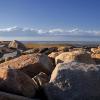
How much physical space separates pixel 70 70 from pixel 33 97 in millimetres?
1213

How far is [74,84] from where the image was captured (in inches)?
349

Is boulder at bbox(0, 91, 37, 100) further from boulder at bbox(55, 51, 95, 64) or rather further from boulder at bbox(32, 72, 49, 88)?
boulder at bbox(55, 51, 95, 64)

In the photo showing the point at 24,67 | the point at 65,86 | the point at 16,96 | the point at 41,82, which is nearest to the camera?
the point at 16,96

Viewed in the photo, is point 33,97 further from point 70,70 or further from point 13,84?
point 70,70

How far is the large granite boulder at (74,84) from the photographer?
8.74m

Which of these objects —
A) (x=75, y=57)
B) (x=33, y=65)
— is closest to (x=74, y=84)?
(x=33, y=65)

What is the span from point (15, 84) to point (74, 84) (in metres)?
1.52

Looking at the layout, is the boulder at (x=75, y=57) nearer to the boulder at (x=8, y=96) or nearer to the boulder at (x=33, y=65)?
the boulder at (x=33, y=65)

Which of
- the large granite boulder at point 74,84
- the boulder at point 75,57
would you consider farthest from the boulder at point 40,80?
the boulder at point 75,57

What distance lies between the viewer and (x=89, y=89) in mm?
8844

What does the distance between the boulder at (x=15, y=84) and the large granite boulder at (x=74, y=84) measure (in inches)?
18.2

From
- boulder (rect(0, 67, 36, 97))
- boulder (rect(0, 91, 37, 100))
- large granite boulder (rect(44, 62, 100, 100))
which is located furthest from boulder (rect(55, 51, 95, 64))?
boulder (rect(0, 91, 37, 100))

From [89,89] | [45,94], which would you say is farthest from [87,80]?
[45,94]

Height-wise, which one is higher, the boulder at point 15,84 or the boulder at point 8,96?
the boulder at point 15,84
